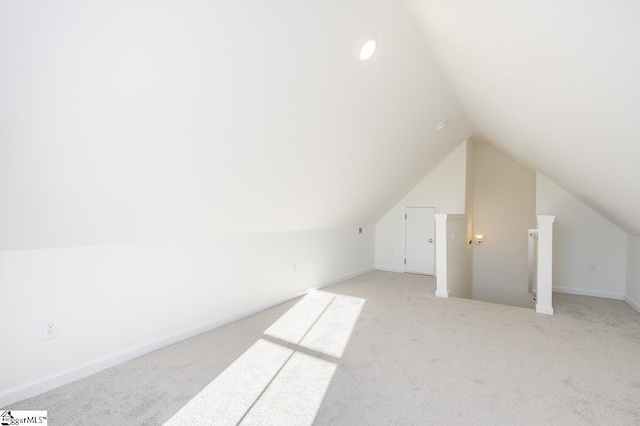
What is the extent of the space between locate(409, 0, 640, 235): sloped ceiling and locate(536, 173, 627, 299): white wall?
164 centimetres

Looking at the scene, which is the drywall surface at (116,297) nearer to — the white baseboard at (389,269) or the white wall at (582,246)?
the white baseboard at (389,269)

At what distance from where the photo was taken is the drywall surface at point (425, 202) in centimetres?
630

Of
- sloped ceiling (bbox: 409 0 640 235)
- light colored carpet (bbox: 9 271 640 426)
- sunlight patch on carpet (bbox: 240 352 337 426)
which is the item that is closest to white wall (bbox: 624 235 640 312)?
light colored carpet (bbox: 9 271 640 426)

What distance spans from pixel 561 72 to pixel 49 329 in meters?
3.74

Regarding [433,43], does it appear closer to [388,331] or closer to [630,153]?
[630,153]

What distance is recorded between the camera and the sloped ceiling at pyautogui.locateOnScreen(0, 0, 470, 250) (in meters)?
1.58

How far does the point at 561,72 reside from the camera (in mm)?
1999

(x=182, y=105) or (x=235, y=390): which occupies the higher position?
(x=182, y=105)

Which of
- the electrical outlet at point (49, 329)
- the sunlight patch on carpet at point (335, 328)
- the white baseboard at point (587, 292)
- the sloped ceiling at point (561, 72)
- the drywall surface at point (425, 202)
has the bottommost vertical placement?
the white baseboard at point (587, 292)

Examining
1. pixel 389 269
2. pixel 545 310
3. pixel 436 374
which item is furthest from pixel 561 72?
pixel 389 269

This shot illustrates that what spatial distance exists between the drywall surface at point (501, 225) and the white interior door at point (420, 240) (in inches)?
47.5

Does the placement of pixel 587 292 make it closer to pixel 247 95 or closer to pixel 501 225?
pixel 501 225

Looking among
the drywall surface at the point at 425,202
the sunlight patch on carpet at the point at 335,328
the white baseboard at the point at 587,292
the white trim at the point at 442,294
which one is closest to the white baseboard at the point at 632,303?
the white baseboard at the point at 587,292

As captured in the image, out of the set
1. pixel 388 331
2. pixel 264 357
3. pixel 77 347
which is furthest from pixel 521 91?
pixel 77 347
